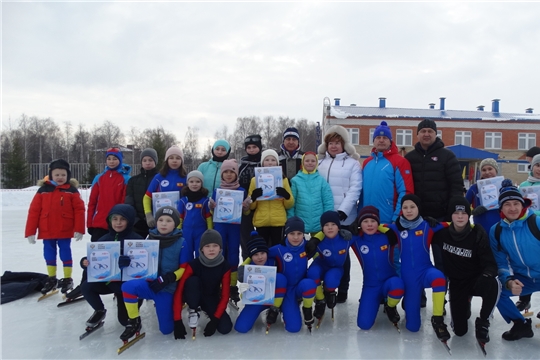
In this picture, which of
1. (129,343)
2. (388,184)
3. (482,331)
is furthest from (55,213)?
(482,331)

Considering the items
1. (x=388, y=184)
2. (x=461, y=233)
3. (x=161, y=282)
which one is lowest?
(x=161, y=282)

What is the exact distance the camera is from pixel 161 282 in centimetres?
352

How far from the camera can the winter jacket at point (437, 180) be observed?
159 inches

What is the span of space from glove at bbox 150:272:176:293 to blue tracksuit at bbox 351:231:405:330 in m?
1.97

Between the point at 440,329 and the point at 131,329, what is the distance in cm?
292

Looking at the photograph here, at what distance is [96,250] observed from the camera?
3545mm

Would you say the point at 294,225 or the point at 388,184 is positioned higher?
the point at 388,184

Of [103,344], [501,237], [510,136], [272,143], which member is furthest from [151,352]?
[272,143]

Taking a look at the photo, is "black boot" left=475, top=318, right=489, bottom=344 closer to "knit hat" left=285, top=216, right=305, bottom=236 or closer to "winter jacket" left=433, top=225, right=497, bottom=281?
"winter jacket" left=433, top=225, right=497, bottom=281

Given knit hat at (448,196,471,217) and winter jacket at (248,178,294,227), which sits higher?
knit hat at (448,196,471,217)

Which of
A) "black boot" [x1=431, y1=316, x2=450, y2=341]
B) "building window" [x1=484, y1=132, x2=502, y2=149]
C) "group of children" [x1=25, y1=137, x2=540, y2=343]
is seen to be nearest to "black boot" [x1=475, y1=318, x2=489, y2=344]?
"group of children" [x1=25, y1=137, x2=540, y2=343]

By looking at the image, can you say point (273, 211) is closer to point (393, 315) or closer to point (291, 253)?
point (291, 253)

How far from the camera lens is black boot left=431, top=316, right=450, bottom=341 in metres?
3.30

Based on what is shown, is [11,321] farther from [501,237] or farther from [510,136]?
[510,136]
